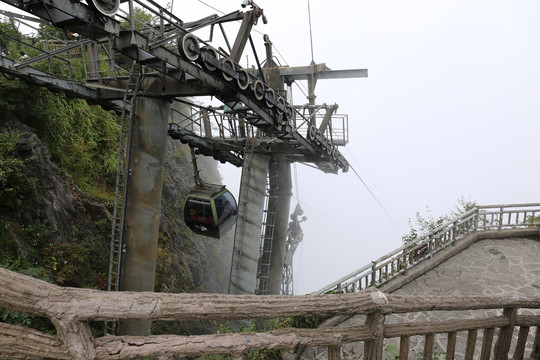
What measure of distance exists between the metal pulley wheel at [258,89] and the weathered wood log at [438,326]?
24.3 feet

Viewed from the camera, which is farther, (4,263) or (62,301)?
(4,263)

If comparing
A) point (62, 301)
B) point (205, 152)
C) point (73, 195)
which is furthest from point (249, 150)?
point (62, 301)

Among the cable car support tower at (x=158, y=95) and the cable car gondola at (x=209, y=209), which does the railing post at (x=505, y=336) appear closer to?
the cable car support tower at (x=158, y=95)

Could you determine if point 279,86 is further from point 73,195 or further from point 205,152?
point 73,195

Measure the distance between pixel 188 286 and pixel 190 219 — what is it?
21.3ft

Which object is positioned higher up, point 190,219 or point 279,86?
point 279,86

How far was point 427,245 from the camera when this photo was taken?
427 inches

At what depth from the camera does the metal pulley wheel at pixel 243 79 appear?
8.59m

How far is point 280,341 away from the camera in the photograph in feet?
8.17

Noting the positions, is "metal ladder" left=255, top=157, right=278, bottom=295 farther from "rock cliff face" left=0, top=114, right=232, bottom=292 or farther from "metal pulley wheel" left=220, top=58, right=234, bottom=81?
"metal pulley wheel" left=220, top=58, right=234, bottom=81

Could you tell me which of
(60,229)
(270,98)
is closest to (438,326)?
(270,98)

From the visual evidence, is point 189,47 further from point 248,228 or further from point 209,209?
point 248,228

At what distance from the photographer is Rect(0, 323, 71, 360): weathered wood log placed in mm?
1752

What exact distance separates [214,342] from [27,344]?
113cm
